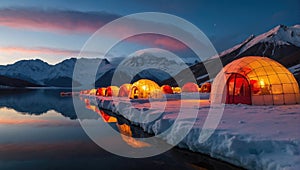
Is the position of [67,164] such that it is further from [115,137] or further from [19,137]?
[19,137]

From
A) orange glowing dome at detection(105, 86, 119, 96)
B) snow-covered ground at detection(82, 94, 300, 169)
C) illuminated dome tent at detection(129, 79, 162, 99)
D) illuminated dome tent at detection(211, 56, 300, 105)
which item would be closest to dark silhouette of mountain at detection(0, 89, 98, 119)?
orange glowing dome at detection(105, 86, 119, 96)

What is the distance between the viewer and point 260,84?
796 inches

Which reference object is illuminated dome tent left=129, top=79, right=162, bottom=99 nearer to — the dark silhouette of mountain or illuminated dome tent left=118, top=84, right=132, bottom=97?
illuminated dome tent left=118, top=84, right=132, bottom=97

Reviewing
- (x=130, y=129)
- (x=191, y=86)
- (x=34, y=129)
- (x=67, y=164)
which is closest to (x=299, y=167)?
(x=67, y=164)

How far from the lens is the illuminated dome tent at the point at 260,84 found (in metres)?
20.2

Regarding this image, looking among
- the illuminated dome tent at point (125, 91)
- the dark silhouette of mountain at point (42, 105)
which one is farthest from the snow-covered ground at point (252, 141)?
the illuminated dome tent at point (125, 91)

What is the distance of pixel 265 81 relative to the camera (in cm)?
2019

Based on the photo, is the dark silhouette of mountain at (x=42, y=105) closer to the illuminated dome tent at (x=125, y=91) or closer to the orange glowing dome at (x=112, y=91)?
the illuminated dome tent at (x=125, y=91)

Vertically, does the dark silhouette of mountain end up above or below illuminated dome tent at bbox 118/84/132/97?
below

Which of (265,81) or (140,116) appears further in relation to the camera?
(265,81)

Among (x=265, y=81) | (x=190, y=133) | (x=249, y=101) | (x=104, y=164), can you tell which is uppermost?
(x=265, y=81)

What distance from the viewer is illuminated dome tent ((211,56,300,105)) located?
20250 mm

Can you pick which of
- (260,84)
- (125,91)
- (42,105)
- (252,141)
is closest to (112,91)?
(125,91)

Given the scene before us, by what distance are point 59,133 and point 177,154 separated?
8379mm
